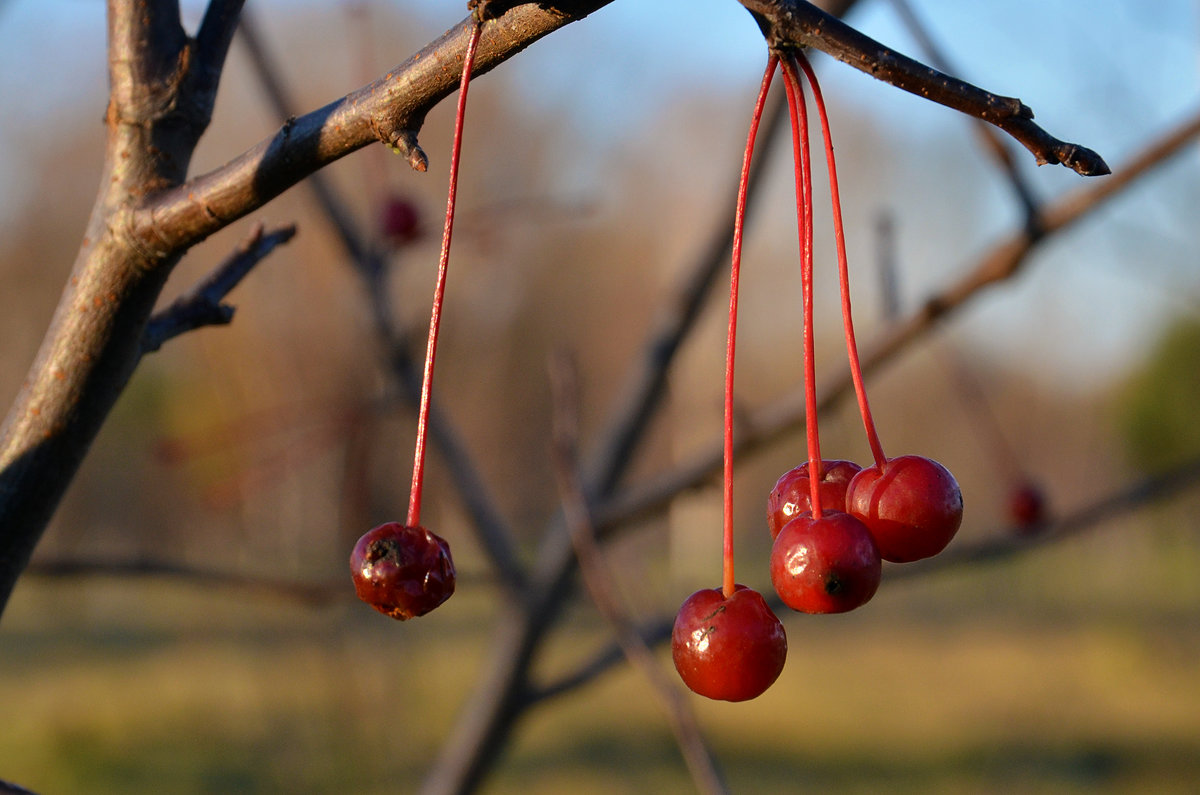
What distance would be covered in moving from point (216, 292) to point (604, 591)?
0.71m

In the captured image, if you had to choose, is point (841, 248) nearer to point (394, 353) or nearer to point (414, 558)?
point (414, 558)

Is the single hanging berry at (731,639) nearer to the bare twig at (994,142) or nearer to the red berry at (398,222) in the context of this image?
the bare twig at (994,142)

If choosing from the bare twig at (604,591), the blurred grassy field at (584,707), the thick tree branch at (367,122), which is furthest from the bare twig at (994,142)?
the blurred grassy field at (584,707)

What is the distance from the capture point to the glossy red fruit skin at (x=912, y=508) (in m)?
0.58

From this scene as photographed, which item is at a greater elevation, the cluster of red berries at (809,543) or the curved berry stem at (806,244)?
the curved berry stem at (806,244)

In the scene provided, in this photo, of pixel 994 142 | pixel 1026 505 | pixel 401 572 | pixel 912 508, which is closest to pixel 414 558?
pixel 401 572

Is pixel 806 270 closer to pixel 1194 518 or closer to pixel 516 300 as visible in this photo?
pixel 1194 518

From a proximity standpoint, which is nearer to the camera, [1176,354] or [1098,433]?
[1176,354]

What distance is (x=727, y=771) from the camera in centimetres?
673

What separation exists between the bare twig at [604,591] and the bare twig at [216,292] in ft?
2.22

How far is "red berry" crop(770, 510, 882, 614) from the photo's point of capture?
1.77ft

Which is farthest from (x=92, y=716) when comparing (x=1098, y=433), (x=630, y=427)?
(x=1098, y=433)

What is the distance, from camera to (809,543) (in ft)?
1.81

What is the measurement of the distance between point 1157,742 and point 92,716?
24.1 ft
